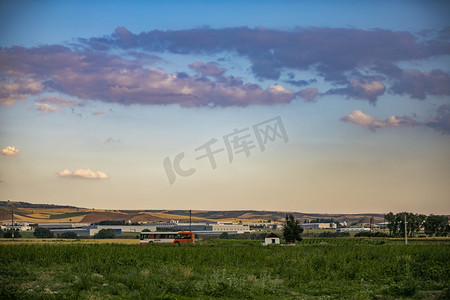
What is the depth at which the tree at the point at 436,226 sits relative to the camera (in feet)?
427

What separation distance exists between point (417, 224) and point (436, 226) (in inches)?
355

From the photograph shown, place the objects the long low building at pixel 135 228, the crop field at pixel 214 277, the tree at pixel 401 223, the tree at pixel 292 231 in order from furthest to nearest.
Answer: the long low building at pixel 135 228 < the tree at pixel 401 223 < the tree at pixel 292 231 < the crop field at pixel 214 277

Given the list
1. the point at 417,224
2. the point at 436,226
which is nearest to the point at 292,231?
the point at 417,224

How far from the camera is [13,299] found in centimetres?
1950

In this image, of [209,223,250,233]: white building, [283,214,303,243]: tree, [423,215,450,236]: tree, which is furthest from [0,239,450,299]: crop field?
[209,223,250,233]: white building

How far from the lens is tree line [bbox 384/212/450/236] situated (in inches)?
4847

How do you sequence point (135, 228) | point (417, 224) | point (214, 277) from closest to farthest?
point (214, 277)
point (417, 224)
point (135, 228)

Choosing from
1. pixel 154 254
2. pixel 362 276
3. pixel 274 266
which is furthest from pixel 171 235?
pixel 362 276

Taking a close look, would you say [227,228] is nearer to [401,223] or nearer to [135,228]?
[135,228]

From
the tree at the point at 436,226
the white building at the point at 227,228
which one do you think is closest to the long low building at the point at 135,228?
the white building at the point at 227,228

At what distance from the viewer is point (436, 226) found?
131375 mm

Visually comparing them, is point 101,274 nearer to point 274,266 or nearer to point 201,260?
point 201,260

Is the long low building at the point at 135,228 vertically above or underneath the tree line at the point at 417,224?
underneath

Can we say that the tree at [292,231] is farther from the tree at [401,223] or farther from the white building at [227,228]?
the white building at [227,228]
